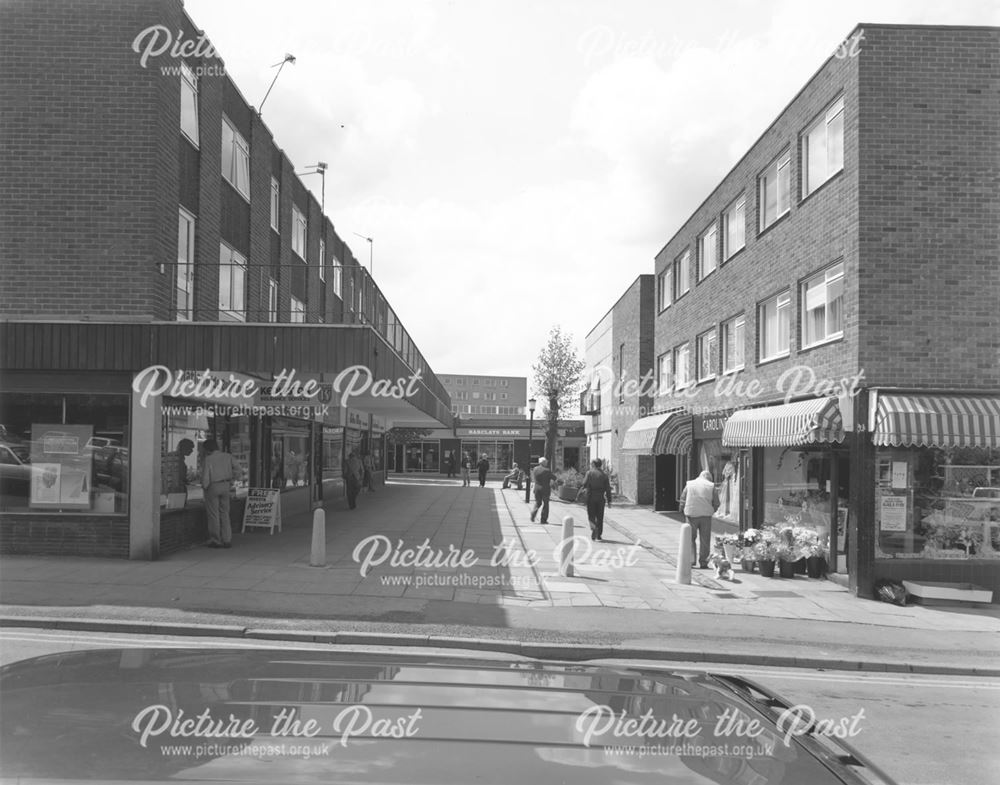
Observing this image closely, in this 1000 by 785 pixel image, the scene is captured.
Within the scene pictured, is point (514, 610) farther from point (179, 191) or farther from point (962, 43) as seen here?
point (962, 43)

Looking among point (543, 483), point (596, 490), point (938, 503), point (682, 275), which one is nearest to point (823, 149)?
point (938, 503)

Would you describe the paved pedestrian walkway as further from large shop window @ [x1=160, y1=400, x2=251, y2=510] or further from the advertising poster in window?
large shop window @ [x1=160, y1=400, x2=251, y2=510]

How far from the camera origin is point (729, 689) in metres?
3.03

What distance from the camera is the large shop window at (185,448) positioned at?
13.6 metres

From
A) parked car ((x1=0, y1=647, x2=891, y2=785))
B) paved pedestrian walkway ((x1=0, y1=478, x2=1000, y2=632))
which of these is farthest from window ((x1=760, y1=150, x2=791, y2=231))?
parked car ((x1=0, y1=647, x2=891, y2=785))

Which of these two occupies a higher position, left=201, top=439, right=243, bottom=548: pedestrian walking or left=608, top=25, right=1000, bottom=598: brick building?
left=608, top=25, right=1000, bottom=598: brick building

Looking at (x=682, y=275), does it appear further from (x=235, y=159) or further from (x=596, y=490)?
(x=235, y=159)

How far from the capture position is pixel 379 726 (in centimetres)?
234

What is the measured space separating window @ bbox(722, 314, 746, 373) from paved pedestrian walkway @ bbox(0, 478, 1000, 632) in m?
5.20

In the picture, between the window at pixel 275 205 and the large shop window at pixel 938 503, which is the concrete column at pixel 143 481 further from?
the large shop window at pixel 938 503

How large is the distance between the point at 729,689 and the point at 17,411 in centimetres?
1282

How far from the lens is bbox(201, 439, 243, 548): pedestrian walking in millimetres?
14094

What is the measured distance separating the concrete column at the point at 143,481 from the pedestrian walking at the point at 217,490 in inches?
50.6

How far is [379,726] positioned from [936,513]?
39.9 ft
